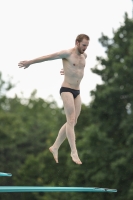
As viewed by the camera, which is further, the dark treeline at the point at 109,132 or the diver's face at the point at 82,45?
the dark treeline at the point at 109,132

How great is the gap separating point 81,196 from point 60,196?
671cm

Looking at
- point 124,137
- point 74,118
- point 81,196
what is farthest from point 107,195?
point 74,118

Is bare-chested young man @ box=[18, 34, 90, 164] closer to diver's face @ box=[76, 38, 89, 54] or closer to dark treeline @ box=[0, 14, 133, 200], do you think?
diver's face @ box=[76, 38, 89, 54]

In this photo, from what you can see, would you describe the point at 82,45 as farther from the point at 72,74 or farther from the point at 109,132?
the point at 109,132

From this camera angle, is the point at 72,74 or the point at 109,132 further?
the point at 109,132

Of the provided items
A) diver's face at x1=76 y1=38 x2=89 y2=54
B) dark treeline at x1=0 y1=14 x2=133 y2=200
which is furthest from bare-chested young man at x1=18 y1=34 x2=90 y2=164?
dark treeline at x1=0 y1=14 x2=133 y2=200

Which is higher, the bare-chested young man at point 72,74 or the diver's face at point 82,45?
the diver's face at point 82,45

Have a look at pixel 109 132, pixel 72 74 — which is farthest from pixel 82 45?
pixel 109 132

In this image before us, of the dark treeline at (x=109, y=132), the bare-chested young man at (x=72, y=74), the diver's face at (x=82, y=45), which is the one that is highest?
the diver's face at (x=82, y=45)

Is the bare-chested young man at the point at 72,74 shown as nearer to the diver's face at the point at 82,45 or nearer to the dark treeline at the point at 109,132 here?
the diver's face at the point at 82,45

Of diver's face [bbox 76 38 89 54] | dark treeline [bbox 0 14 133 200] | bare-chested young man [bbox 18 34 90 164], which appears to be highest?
diver's face [bbox 76 38 89 54]

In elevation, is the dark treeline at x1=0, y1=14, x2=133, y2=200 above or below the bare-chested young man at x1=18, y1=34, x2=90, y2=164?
below

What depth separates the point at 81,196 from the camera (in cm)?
3666

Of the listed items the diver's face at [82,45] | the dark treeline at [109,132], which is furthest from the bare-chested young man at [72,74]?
the dark treeline at [109,132]
